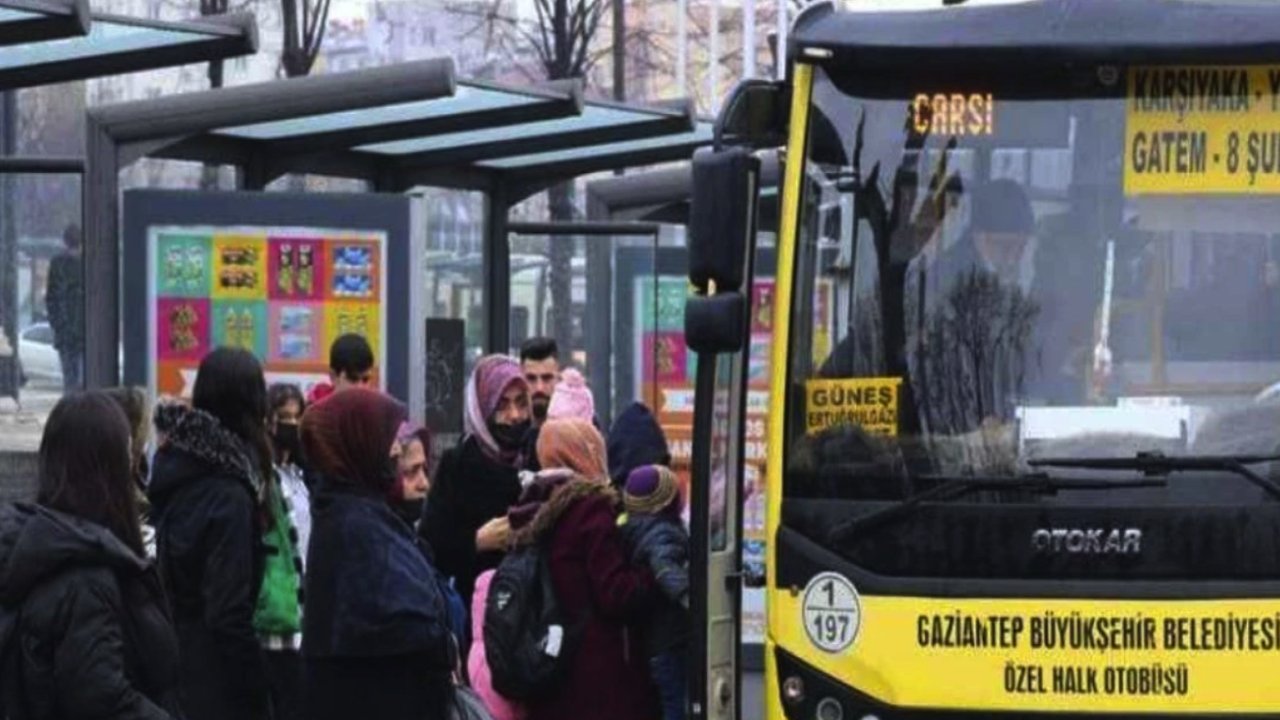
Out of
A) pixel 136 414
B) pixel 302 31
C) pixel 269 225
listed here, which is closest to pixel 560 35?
pixel 302 31

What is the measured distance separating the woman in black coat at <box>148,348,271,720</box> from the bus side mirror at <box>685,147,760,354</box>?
4.24ft

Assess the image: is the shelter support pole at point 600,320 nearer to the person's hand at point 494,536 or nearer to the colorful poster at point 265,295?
the colorful poster at point 265,295

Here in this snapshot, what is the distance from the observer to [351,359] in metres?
10.6

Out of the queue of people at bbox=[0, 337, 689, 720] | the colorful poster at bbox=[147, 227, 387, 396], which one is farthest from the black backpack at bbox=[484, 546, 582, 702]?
the colorful poster at bbox=[147, 227, 387, 396]

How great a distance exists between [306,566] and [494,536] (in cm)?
135

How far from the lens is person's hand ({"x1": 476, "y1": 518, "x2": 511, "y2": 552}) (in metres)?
8.80

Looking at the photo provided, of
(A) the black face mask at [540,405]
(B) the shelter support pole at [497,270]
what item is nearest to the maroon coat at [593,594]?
(A) the black face mask at [540,405]

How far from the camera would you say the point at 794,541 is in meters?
7.75

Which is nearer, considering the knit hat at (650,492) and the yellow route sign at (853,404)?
the yellow route sign at (853,404)

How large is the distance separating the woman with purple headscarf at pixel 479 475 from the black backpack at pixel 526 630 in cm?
76

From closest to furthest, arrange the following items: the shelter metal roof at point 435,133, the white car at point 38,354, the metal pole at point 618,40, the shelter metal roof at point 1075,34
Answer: the shelter metal roof at point 1075,34 → the shelter metal roof at point 435,133 → the white car at point 38,354 → the metal pole at point 618,40

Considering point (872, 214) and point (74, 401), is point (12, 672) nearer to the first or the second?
point (74, 401)

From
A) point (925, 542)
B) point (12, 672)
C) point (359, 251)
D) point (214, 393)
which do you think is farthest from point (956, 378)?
point (359, 251)

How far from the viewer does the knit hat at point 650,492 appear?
8.78 metres
